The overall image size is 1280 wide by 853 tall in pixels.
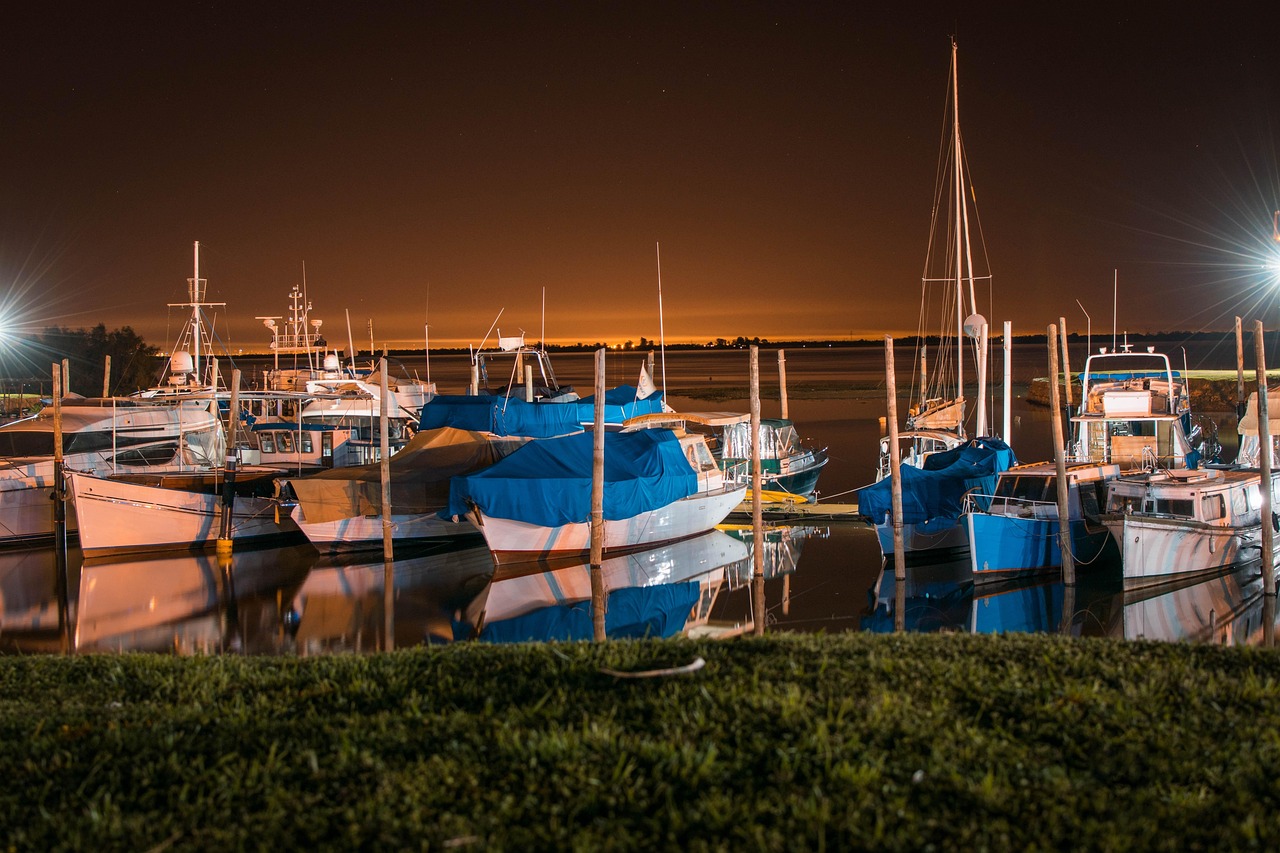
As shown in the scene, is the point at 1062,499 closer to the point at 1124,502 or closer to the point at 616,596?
the point at 1124,502

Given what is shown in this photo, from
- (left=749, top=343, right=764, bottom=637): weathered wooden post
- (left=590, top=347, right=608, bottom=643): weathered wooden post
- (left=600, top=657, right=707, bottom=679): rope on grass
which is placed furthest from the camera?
(left=590, top=347, right=608, bottom=643): weathered wooden post

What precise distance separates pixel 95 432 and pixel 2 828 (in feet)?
92.9

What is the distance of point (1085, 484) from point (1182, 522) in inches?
113

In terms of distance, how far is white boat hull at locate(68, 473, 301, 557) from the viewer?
25.6m

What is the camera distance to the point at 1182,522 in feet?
68.8

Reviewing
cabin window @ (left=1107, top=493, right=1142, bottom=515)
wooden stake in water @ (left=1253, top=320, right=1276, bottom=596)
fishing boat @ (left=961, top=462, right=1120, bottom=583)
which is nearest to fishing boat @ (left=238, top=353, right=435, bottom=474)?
fishing boat @ (left=961, top=462, right=1120, bottom=583)

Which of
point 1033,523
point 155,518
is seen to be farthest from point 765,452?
point 155,518

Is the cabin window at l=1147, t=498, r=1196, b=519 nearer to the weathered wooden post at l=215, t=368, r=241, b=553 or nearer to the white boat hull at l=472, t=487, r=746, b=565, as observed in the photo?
the white boat hull at l=472, t=487, r=746, b=565

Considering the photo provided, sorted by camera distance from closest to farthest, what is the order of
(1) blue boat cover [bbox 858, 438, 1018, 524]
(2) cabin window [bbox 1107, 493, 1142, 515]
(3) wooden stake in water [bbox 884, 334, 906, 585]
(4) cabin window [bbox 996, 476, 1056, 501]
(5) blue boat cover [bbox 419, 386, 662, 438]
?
(3) wooden stake in water [bbox 884, 334, 906, 585] < (2) cabin window [bbox 1107, 493, 1142, 515] < (4) cabin window [bbox 996, 476, 1056, 501] < (1) blue boat cover [bbox 858, 438, 1018, 524] < (5) blue boat cover [bbox 419, 386, 662, 438]

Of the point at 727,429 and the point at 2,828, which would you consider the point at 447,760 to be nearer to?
the point at 2,828

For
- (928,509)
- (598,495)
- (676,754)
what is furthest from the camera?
(928,509)

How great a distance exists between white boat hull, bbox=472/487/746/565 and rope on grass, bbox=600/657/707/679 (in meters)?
15.5

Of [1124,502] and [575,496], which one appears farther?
[575,496]

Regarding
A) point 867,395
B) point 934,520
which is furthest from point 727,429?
point 867,395
